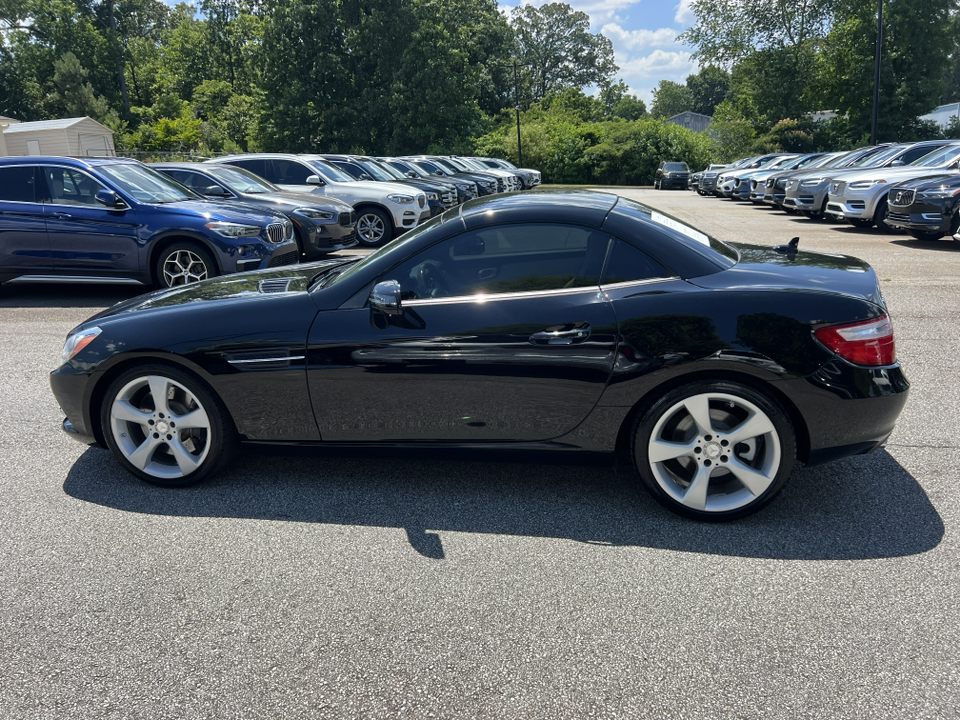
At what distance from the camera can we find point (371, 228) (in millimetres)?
14406

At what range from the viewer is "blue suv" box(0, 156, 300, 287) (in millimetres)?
8922

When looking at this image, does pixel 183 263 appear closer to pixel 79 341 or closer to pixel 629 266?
pixel 79 341

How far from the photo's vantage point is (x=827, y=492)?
12.8 ft

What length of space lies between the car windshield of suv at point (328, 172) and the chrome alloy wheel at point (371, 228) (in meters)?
1.07

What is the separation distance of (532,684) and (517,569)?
0.74m

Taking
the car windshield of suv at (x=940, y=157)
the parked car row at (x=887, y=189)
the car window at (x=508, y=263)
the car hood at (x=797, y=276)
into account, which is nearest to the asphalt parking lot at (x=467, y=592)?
the car window at (x=508, y=263)

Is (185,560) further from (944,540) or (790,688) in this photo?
(944,540)

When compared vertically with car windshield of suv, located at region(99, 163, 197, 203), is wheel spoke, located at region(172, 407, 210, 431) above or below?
below

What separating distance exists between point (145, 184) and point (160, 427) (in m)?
6.56

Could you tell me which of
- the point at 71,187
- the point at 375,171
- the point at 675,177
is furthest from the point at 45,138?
the point at 71,187

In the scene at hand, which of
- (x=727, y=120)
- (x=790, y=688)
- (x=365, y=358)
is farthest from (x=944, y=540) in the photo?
(x=727, y=120)

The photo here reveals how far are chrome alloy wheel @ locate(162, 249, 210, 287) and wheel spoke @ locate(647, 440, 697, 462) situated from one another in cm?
684

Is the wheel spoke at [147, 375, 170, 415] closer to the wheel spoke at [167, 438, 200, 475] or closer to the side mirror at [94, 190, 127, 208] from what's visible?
the wheel spoke at [167, 438, 200, 475]

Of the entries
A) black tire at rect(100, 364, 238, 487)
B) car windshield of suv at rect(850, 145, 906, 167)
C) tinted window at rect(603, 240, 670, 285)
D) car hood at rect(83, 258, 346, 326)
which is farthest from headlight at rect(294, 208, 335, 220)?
car windshield of suv at rect(850, 145, 906, 167)
